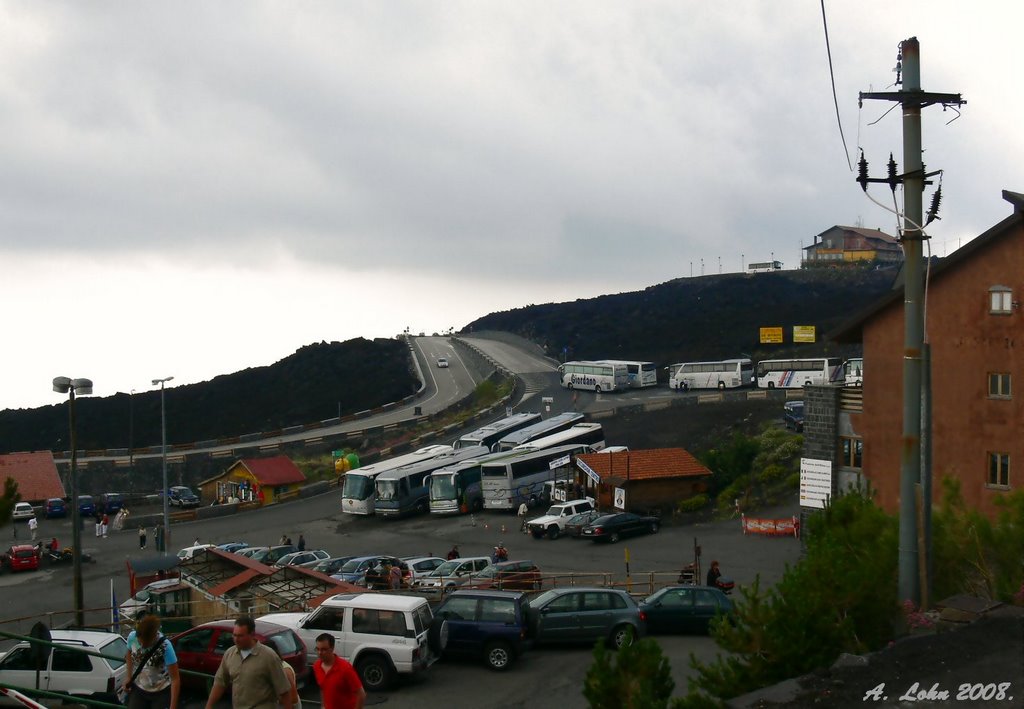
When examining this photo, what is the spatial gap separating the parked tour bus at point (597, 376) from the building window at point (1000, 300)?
173ft

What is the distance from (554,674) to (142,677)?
32.2 ft

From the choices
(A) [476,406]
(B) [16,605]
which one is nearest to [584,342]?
(A) [476,406]

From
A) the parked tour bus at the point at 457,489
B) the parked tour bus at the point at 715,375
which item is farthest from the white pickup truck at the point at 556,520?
the parked tour bus at the point at 715,375

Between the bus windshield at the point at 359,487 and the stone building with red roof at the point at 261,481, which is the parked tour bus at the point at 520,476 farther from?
the stone building with red roof at the point at 261,481

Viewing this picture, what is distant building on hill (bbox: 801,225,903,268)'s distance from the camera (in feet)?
459

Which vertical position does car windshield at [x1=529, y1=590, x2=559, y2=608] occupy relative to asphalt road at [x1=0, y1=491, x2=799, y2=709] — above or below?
above

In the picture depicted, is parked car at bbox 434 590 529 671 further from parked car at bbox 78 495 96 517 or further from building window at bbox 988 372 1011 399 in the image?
parked car at bbox 78 495 96 517

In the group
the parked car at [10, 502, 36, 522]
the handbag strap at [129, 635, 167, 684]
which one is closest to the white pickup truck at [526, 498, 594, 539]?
the parked car at [10, 502, 36, 522]

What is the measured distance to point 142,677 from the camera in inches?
346

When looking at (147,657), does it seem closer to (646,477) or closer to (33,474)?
(646,477)

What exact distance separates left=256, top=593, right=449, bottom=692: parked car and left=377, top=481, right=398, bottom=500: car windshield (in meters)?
30.2

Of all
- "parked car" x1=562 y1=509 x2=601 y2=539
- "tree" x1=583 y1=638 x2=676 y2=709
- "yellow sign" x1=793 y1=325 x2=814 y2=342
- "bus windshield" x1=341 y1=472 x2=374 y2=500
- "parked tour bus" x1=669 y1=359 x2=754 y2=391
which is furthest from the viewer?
"yellow sign" x1=793 y1=325 x2=814 y2=342

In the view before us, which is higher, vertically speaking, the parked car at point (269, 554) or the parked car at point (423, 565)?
the parked car at point (423, 565)

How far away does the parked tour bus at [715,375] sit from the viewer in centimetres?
7438
